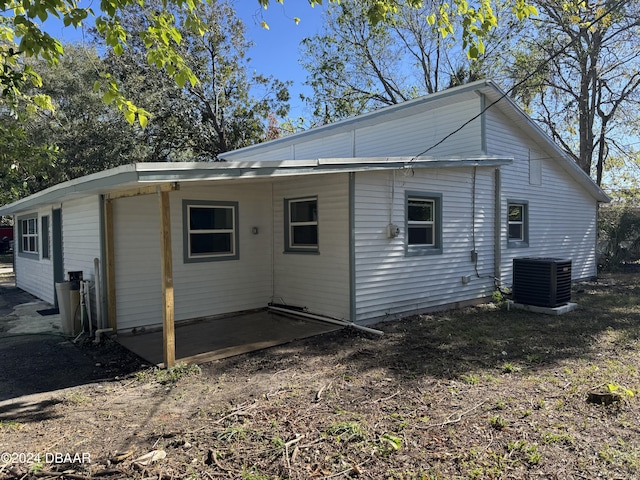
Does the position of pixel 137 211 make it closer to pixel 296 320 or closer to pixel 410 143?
pixel 296 320

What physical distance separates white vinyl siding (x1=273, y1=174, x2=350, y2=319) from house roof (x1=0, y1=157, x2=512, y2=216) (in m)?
0.76

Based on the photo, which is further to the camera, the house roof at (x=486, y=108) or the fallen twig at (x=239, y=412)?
the house roof at (x=486, y=108)

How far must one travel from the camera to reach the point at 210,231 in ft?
26.3

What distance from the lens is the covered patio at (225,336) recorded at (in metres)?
6.02

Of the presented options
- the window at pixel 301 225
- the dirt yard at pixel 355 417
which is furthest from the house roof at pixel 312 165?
the dirt yard at pixel 355 417

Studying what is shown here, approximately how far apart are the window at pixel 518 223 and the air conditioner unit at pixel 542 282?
182 cm

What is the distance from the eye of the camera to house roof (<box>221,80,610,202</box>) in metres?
9.71

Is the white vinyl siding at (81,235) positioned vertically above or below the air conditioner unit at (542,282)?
above

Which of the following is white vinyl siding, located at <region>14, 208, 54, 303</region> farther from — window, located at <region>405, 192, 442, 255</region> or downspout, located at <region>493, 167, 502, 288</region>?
downspout, located at <region>493, 167, 502, 288</region>

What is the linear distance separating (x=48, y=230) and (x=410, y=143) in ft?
30.2

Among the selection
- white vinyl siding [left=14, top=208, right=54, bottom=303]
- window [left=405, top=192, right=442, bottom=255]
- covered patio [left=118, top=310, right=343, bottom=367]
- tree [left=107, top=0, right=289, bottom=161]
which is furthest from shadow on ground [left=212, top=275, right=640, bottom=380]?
tree [left=107, top=0, right=289, bottom=161]

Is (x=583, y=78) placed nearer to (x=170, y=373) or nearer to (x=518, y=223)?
(x=518, y=223)

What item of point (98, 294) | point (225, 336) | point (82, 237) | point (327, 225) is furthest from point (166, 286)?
point (82, 237)

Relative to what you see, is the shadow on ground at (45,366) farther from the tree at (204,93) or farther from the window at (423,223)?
the tree at (204,93)
